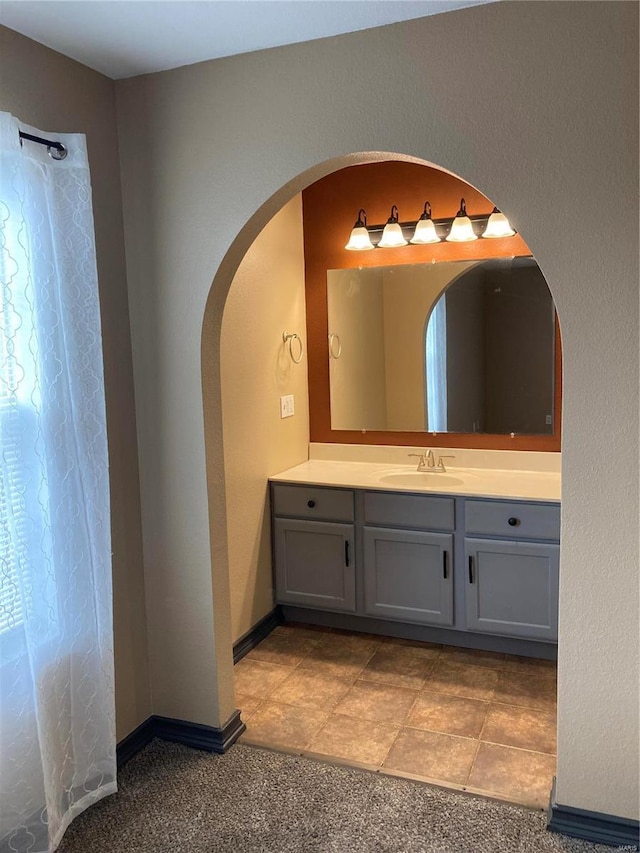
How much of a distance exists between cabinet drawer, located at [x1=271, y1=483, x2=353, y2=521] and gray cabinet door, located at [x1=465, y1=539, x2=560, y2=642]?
599 mm

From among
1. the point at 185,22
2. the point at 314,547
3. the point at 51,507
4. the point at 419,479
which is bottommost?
the point at 314,547

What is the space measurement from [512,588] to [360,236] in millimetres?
1826

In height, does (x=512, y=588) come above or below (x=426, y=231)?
below

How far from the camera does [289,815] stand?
7.22 feet

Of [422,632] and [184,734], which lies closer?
[184,734]

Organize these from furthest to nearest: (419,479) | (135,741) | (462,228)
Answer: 1. (419,479)
2. (462,228)
3. (135,741)

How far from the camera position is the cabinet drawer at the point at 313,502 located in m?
3.34

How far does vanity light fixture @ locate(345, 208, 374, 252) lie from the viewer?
3.57 m

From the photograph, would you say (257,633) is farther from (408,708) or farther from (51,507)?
(51,507)

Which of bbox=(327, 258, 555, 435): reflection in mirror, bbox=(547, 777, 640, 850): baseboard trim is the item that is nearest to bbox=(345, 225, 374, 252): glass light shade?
bbox=(327, 258, 555, 435): reflection in mirror

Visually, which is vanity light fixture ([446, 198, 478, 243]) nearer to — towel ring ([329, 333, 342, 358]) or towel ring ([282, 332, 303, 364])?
towel ring ([329, 333, 342, 358])

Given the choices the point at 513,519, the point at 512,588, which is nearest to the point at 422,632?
the point at 512,588

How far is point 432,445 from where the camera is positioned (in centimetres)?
362

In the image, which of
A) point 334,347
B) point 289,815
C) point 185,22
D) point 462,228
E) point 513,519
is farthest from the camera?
point 334,347
